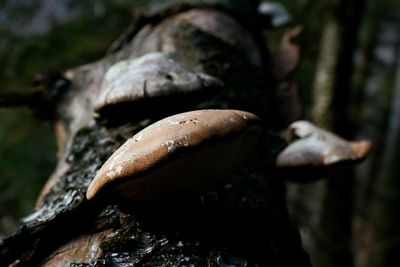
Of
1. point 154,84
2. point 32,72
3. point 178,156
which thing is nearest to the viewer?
point 178,156

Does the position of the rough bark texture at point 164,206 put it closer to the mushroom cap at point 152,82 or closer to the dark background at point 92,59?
the mushroom cap at point 152,82

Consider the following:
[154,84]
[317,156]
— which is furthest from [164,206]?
[317,156]

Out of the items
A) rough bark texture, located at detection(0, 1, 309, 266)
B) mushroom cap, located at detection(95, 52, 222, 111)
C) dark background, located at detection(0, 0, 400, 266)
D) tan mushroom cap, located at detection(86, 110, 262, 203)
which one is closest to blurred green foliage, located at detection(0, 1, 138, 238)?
dark background, located at detection(0, 0, 400, 266)

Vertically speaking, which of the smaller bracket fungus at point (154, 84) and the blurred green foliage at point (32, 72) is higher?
the smaller bracket fungus at point (154, 84)

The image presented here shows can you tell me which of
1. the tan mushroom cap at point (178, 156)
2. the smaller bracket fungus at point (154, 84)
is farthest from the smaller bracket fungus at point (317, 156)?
the tan mushroom cap at point (178, 156)

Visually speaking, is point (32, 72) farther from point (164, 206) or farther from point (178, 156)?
point (178, 156)

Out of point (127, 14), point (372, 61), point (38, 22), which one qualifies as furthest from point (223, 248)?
point (372, 61)

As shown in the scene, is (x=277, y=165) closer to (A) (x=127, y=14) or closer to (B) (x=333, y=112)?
(B) (x=333, y=112)

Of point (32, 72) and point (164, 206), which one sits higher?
point (164, 206)
